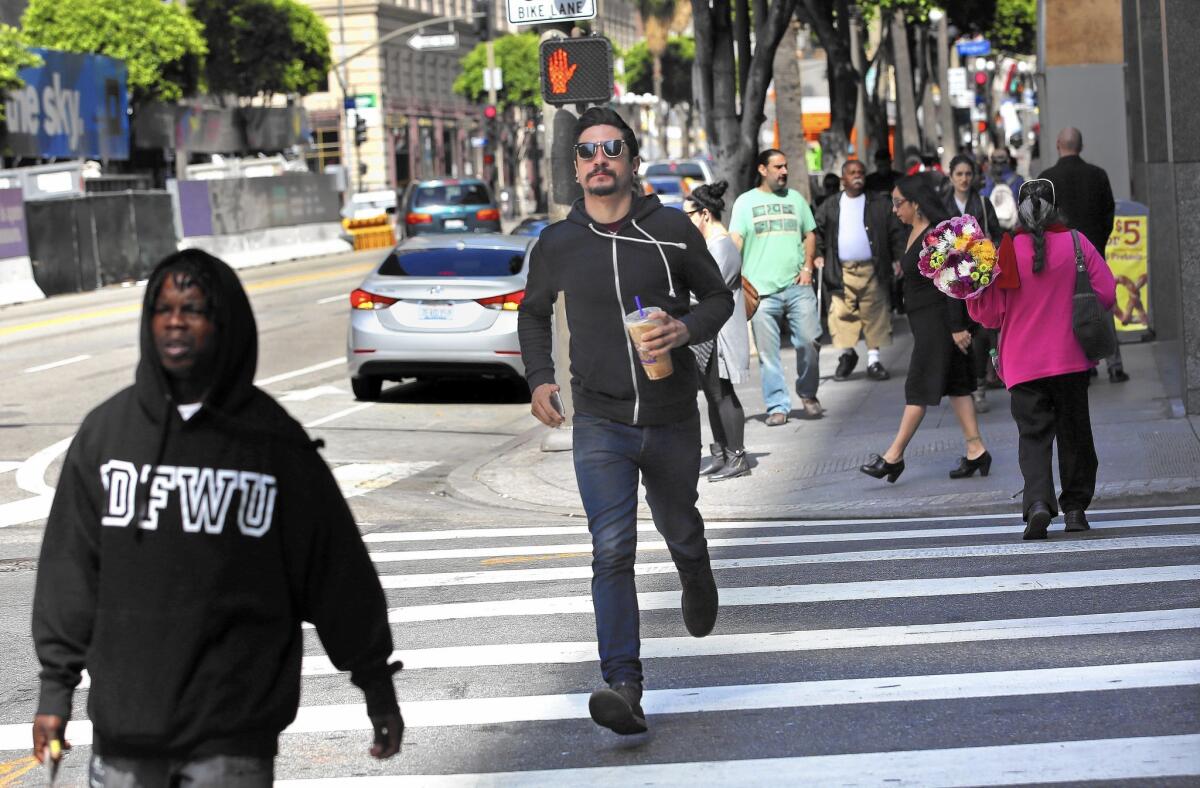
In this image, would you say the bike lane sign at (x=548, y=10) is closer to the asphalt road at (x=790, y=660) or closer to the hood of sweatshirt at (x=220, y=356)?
the asphalt road at (x=790, y=660)

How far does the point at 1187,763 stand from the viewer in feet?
16.8

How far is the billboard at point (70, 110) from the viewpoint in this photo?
4544cm

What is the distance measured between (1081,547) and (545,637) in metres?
2.83

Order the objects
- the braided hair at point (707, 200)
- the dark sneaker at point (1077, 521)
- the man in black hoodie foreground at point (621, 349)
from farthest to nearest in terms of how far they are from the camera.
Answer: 1. the braided hair at point (707, 200)
2. the dark sneaker at point (1077, 521)
3. the man in black hoodie foreground at point (621, 349)

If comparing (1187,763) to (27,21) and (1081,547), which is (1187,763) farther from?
(27,21)

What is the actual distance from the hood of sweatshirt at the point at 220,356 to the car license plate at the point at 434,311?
12710 mm

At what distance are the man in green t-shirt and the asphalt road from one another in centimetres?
311

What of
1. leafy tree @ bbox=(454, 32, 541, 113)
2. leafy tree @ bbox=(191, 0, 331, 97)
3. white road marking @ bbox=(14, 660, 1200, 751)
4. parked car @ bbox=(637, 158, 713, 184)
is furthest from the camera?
leafy tree @ bbox=(454, 32, 541, 113)

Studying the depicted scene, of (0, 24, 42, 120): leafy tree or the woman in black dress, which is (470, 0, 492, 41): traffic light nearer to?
(0, 24, 42, 120): leafy tree

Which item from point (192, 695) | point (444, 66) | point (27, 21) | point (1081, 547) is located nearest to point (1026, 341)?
point (1081, 547)

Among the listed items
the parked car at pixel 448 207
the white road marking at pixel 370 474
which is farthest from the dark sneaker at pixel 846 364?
the parked car at pixel 448 207

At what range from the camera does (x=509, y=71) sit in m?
91.1

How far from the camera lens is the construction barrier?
159 ft

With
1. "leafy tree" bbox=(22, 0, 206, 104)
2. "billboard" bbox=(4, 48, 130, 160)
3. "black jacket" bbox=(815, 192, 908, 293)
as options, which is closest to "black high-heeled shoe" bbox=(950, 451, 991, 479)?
"black jacket" bbox=(815, 192, 908, 293)
